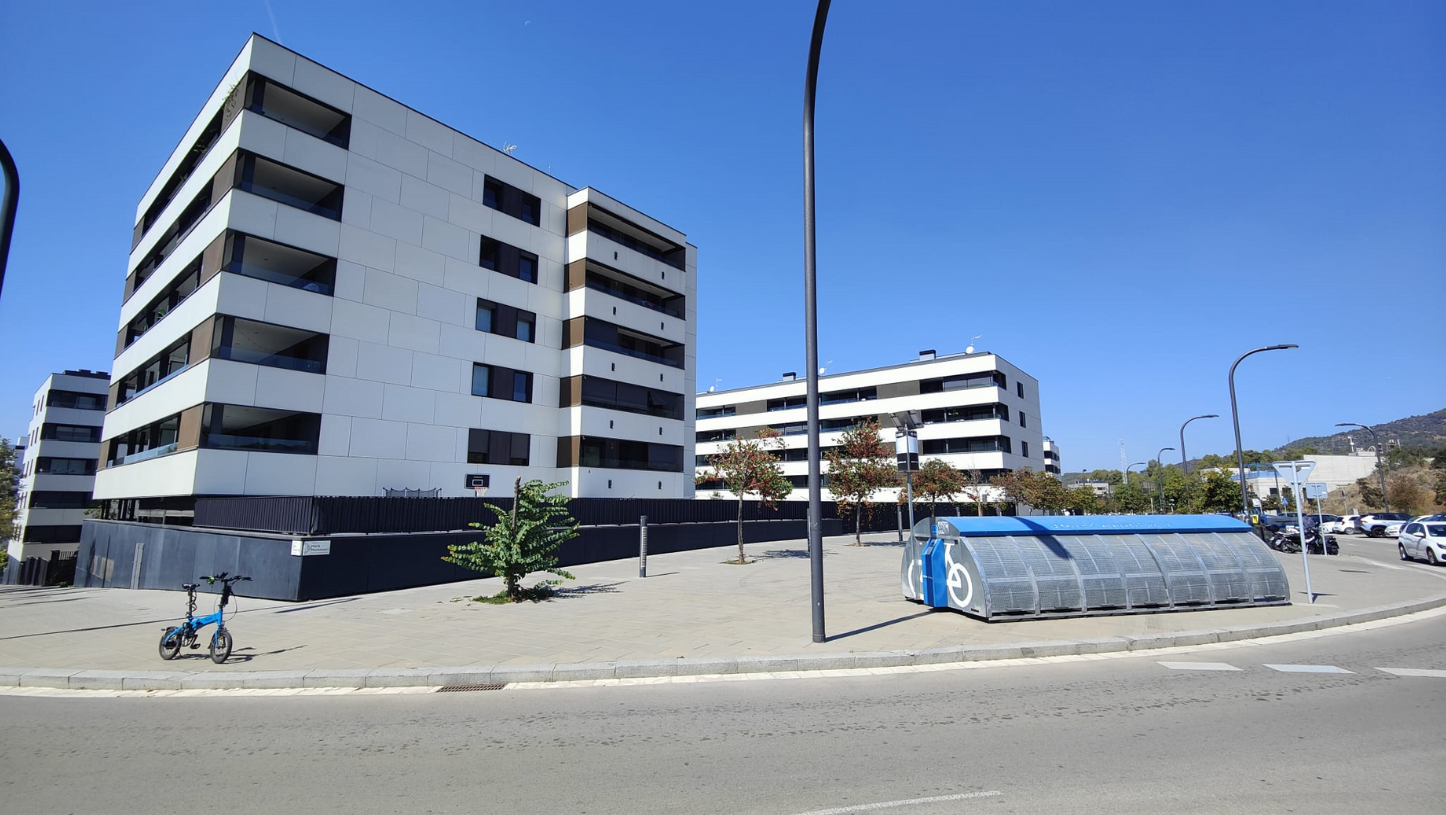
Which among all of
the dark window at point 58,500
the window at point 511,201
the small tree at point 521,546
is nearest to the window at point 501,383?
the window at point 511,201

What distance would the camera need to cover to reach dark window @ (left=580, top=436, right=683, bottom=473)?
30.8 metres

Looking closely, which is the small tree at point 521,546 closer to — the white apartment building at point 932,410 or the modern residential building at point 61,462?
the white apartment building at point 932,410

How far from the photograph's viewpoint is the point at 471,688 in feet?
23.6

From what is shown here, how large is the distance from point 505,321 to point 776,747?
26928mm

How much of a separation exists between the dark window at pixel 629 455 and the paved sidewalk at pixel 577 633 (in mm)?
15007

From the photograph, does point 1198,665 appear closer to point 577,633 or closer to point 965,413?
point 577,633

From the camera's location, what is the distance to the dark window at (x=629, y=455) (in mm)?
30781

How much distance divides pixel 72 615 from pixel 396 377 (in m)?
13.2

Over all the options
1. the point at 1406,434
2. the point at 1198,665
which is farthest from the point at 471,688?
the point at 1406,434

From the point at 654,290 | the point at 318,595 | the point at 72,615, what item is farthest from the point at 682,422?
the point at 72,615

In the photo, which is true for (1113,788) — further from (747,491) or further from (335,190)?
(335,190)

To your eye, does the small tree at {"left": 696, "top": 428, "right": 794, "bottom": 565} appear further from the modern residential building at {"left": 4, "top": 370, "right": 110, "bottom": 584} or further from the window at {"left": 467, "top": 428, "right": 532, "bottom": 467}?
the modern residential building at {"left": 4, "top": 370, "right": 110, "bottom": 584}

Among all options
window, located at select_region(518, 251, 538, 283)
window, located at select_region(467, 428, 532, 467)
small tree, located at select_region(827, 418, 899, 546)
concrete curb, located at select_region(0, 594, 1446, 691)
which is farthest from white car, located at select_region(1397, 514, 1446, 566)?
window, located at select_region(518, 251, 538, 283)

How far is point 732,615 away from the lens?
11328mm
